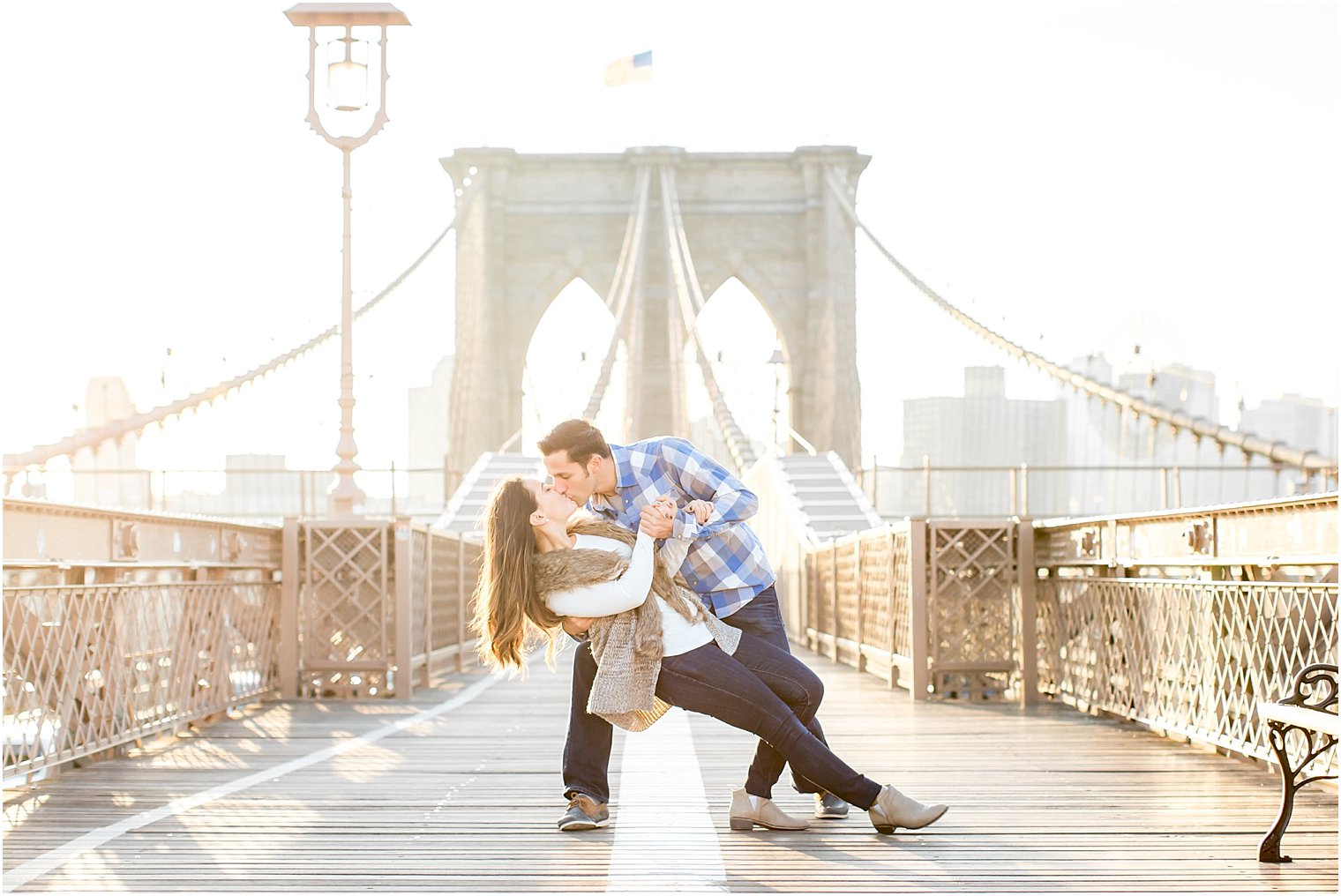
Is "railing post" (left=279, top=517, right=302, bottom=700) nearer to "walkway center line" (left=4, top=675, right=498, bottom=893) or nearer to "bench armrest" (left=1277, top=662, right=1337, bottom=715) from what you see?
"walkway center line" (left=4, top=675, right=498, bottom=893)

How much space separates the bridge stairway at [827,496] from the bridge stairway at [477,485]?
357 centimetres

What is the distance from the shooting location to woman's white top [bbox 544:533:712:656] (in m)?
4.45

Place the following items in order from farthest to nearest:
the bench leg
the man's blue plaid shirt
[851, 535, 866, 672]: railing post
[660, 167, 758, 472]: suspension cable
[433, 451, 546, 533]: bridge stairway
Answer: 1. [660, 167, 758, 472]: suspension cable
2. [433, 451, 546, 533]: bridge stairway
3. [851, 535, 866, 672]: railing post
4. the man's blue plaid shirt
5. the bench leg

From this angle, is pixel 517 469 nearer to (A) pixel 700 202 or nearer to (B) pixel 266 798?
(A) pixel 700 202

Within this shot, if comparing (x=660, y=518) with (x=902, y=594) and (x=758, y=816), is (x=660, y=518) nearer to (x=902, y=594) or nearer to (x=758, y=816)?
(x=758, y=816)

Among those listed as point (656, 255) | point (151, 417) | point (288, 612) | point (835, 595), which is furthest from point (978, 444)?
point (288, 612)

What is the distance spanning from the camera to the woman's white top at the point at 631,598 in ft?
14.6

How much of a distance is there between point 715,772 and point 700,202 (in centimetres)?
3607

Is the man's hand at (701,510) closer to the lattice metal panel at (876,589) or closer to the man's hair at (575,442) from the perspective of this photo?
the man's hair at (575,442)

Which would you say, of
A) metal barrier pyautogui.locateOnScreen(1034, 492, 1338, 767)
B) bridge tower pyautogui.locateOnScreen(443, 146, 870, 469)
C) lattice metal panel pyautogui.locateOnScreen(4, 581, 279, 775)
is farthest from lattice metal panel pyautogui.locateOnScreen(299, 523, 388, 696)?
bridge tower pyautogui.locateOnScreen(443, 146, 870, 469)

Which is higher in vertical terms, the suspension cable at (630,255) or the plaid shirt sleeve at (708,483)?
the suspension cable at (630,255)

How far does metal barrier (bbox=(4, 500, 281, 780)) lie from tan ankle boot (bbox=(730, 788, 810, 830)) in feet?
7.92

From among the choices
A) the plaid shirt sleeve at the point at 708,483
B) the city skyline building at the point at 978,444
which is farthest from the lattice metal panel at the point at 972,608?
the city skyline building at the point at 978,444

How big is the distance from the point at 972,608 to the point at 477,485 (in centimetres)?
1842
